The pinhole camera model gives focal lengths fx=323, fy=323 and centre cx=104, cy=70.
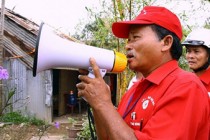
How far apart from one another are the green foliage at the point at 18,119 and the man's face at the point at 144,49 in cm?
1008

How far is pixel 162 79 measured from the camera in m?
1.61

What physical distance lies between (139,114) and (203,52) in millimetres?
1999

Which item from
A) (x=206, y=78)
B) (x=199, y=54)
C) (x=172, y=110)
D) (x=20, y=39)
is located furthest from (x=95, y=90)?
(x=20, y=39)

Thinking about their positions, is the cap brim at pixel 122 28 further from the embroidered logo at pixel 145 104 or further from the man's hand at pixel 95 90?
the embroidered logo at pixel 145 104

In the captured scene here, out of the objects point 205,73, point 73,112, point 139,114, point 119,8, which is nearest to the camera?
point 139,114

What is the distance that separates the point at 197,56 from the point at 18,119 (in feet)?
29.9

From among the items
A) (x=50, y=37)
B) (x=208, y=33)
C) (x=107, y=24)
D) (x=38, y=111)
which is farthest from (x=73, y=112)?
(x=50, y=37)

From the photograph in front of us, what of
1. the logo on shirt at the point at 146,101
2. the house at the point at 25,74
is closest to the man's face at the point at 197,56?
the logo on shirt at the point at 146,101

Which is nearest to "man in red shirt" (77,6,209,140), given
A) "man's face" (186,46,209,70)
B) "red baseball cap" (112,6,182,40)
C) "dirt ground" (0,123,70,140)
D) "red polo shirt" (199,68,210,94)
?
"red baseball cap" (112,6,182,40)

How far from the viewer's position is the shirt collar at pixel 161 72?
5.31 feet

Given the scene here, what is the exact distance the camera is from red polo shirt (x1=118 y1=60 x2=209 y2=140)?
1.40 m

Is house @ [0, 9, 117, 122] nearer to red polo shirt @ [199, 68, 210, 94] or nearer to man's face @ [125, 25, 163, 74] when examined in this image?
red polo shirt @ [199, 68, 210, 94]

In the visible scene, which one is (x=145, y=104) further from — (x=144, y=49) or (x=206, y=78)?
(x=206, y=78)

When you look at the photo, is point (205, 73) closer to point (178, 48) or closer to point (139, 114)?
point (178, 48)
